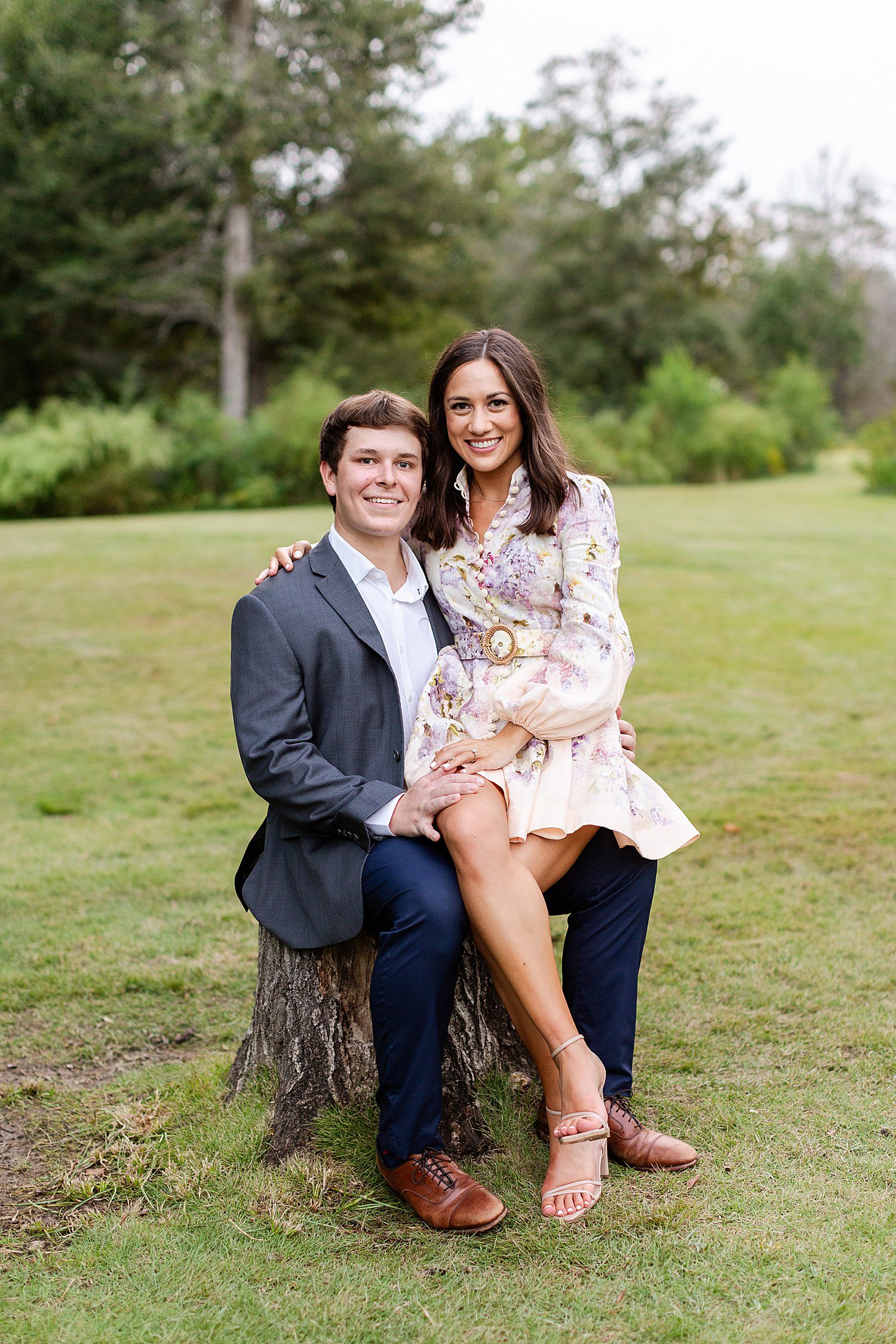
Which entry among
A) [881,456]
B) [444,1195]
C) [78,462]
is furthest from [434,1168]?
[881,456]

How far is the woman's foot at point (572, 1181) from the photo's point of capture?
2.55 metres

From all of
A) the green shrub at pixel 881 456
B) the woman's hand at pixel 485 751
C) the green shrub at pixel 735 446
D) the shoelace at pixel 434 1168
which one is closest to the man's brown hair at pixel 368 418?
the woman's hand at pixel 485 751

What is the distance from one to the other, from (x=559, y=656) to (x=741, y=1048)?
137 cm

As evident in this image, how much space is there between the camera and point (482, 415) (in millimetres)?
3049

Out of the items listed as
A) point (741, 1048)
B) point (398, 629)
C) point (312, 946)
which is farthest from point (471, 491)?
point (741, 1048)

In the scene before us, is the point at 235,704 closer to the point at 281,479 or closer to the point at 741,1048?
the point at 741,1048

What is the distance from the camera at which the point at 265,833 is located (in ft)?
10.0

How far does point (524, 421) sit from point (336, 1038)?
1673 millimetres

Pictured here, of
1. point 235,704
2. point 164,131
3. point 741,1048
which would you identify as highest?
point 164,131

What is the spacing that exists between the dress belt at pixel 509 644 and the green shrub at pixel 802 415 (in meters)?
27.8

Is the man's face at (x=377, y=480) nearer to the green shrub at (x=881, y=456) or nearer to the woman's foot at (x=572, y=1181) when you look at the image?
the woman's foot at (x=572, y=1181)

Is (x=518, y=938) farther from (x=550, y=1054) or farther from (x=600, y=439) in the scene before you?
(x=600, y=439)

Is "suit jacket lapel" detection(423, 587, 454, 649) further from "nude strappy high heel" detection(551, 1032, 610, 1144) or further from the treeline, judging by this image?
the treeline

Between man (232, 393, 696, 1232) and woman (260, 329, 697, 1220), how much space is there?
0.09 metres
